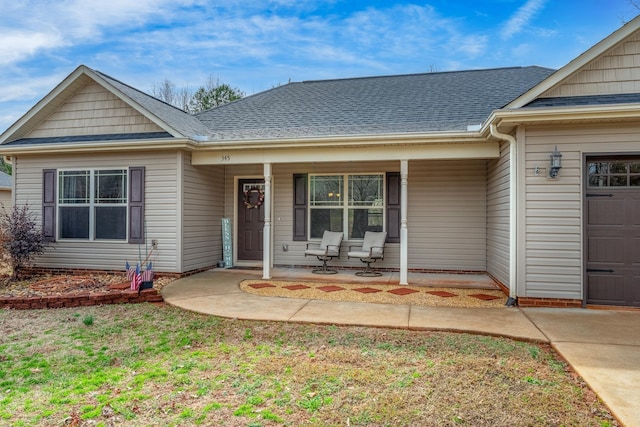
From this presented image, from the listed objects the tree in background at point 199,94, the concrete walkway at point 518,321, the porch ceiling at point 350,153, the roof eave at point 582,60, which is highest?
the tree in background at point 199,94

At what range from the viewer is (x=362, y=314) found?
Answer: 4.77 meters

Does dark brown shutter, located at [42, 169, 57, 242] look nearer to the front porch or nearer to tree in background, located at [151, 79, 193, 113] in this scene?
the front porch

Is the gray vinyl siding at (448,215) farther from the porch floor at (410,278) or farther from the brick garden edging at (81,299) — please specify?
the brick garden edging at (81,299)

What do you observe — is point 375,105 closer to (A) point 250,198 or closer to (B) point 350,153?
(B) point 350,153

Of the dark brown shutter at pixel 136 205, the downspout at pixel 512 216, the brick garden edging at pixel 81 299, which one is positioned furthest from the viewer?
the dark brown shutter at pixel 136 205

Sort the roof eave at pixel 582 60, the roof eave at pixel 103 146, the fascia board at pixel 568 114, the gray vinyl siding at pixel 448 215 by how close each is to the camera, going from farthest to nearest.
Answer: the gray vinyl siding at pixel 448 215, the roof eave at pixel 103 146, the roof eave at pixel 582 60, the fascia board at pixel 568 114

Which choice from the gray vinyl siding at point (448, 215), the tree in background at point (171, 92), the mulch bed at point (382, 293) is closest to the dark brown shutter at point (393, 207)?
the gray vinyl siding at point (448, 215)

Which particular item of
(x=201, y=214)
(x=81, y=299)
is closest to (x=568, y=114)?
(x=201, y=214)

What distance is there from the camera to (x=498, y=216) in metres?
6.38

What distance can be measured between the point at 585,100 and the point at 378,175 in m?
3.91

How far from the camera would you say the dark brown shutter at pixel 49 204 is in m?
7.77

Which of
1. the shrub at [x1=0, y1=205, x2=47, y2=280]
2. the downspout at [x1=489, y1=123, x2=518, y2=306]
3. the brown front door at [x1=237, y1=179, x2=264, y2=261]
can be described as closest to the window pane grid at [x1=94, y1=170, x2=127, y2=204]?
the shrub at [x1=0, y1=205, x2=47, y2=280]

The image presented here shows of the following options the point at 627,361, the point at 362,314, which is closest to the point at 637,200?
the point at 627,361

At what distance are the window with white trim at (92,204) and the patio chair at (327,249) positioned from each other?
3873 millimetres
